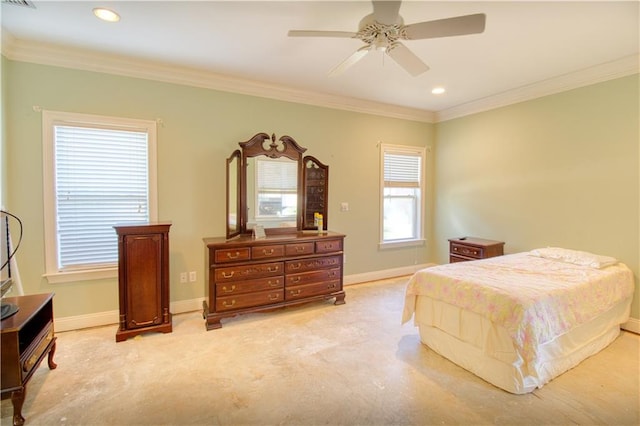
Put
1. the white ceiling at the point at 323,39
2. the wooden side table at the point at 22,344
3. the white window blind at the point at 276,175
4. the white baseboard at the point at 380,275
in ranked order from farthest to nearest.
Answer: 1. the white baseboard at the point at 380,275
2. the white window blind at the point at 276,175
3. the white ceiling at the point at 323,39
4. the wooden side table at the point at 22,344

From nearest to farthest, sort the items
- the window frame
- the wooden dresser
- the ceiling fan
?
1. the ceiling fan
2. the wooden dresser
3. the window frame

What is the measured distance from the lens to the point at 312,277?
11.8 ft

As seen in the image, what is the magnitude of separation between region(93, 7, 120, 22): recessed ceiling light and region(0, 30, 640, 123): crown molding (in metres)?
0.75

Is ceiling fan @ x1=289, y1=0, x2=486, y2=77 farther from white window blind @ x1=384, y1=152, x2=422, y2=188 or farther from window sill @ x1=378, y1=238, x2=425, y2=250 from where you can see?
window sill @ x1=378, y1=238, x2=425, y2=250

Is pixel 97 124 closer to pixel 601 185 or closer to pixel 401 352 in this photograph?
pixel 401 352

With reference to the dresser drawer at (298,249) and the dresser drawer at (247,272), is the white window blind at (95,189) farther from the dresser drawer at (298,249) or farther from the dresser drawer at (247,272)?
the dresser drawer at (298,249)

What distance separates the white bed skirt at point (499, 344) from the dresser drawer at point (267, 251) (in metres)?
1.51

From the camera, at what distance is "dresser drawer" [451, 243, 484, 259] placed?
403 cm

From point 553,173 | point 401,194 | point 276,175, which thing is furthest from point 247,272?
point 553,173

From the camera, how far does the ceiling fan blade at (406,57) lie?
222 cm

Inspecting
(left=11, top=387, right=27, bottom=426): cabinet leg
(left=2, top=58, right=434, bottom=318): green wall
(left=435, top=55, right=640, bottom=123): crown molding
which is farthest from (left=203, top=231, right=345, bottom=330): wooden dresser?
(left=435, top=55, right=640, bottom=123): crown molding

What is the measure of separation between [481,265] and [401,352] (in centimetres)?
113

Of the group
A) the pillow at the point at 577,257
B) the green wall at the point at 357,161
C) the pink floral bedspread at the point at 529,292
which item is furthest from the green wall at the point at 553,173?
the pink floral bedspread at the point at 529,292

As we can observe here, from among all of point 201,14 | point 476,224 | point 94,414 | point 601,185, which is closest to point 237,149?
point 201,14
